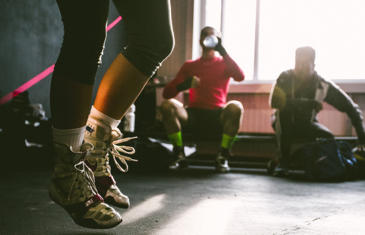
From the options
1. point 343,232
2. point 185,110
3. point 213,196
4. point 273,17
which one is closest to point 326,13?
point 273,17

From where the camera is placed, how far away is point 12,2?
2.87 m

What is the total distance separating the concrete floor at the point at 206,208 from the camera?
0.92 metres

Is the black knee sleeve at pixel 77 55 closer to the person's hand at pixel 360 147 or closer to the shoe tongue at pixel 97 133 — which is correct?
the shoe tongue at pixel 97 133

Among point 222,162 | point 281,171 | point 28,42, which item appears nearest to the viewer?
point 281,171

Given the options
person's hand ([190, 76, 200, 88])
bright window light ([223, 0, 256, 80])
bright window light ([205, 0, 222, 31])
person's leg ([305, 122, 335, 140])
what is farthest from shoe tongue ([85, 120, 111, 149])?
bright window light ([205, 0, 222, 31])

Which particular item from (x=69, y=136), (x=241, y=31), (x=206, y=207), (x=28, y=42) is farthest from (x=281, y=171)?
(x=28, y=42)

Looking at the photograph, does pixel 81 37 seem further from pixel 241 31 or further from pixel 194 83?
pixel 241 31

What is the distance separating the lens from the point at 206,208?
1.22 metres

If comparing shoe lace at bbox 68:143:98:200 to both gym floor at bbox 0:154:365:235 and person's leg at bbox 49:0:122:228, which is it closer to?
person's leg at bbox 49:0:122:228

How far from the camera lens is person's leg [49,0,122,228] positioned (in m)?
0.76

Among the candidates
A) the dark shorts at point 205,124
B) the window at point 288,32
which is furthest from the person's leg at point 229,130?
the window at point 288,32

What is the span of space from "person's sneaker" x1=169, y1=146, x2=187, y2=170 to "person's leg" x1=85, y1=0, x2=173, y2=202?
5.68 feet

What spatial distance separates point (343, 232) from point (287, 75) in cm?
176

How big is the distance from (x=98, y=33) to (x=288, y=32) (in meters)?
3.38
